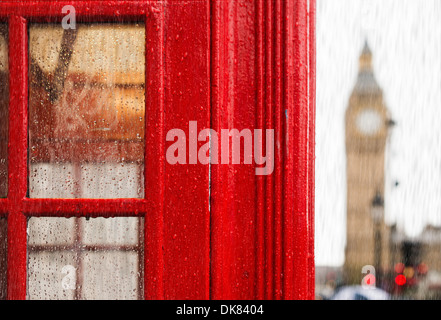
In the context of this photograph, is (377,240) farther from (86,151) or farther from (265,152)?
(86,151)

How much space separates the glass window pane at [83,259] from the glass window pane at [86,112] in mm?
84

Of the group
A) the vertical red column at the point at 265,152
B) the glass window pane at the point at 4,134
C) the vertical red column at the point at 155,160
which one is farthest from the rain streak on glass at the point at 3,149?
the vertical red column at the point at 265,152

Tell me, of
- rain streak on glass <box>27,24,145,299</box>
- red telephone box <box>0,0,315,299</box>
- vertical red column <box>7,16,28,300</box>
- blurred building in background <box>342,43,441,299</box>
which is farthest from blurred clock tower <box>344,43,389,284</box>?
vertical red column <box>7,16,28,300</box>

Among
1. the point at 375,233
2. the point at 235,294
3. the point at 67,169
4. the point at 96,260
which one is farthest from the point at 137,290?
the point at 375,233

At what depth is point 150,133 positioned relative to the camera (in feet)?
2.52

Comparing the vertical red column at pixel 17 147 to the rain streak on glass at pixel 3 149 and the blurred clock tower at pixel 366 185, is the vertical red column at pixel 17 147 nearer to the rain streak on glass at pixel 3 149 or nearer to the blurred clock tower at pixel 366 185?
the rain streak on glass at pixel 3 149

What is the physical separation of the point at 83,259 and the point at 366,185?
0.81 m

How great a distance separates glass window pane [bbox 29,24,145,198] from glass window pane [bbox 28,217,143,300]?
8cm

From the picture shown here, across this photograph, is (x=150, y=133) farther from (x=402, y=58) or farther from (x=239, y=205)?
(x=402, y=58)

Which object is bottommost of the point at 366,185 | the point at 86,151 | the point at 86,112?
the point at 366,185

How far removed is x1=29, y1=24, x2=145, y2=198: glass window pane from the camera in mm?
797

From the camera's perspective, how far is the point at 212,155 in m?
0.76

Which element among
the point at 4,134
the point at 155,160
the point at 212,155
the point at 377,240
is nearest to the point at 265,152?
the point at 212,155

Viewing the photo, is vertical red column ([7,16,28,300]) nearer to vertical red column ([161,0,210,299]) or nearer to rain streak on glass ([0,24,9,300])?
rain streak on glass ([0,24,9,300])
